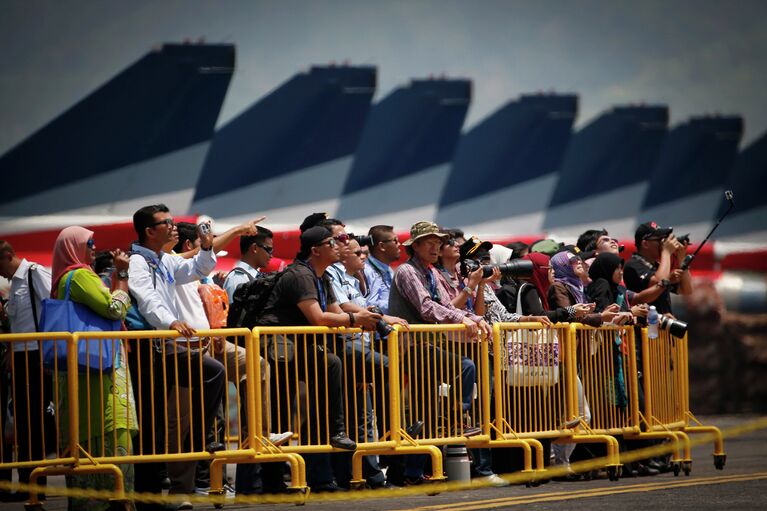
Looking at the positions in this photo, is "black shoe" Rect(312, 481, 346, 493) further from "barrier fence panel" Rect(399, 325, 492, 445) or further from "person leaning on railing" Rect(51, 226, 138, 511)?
"person leaning on railing" Rect(51, 226, 138, 511)

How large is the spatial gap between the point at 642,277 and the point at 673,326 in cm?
106

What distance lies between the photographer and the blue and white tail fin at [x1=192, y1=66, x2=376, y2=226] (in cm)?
2947

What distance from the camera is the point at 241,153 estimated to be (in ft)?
98.0

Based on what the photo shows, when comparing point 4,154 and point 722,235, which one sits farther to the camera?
point 722,235

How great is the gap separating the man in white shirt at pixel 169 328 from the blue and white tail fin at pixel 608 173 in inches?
1324

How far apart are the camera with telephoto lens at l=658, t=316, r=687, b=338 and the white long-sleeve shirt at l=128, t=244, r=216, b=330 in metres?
4.22

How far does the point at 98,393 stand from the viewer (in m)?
8.08

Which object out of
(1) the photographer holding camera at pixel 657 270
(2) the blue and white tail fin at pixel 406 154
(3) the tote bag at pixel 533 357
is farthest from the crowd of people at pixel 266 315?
(2) the blue and white tail fin at pixel 406 154

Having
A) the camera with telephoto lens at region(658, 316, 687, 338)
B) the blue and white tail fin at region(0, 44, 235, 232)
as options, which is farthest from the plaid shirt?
the blue and white tail fin at region(0, 44, 235, 232)

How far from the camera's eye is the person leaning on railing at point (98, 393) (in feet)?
26.5

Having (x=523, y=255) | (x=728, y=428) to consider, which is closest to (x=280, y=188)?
(x=728, y=428)

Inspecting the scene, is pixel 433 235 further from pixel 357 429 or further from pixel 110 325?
pixel 110 325

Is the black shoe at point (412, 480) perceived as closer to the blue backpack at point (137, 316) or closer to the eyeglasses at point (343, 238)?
the eyeglasses at point (343, 238)

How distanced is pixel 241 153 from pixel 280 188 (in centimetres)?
128
